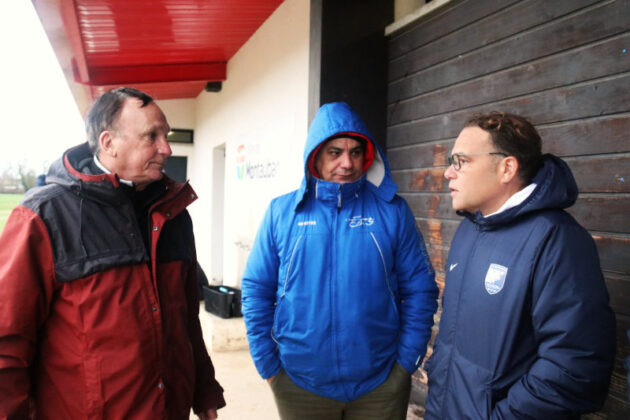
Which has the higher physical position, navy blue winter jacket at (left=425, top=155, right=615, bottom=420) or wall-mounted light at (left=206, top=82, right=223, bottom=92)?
wall-mounted light at (left=206, top=82, right=223, bottom=92)

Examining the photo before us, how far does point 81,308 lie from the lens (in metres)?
1.33

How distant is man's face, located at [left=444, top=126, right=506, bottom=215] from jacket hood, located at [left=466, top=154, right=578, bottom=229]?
0.11m

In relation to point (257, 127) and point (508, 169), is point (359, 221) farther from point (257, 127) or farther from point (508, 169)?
point (257, 127)

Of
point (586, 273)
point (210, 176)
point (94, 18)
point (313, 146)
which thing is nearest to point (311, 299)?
point (313, 146)

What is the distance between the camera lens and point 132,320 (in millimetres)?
1400

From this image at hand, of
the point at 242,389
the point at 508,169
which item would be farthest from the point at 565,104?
Answer: the point at 242,389

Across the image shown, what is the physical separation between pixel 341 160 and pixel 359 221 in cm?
29

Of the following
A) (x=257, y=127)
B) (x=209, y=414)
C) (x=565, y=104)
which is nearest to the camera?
(x=209, y=414)

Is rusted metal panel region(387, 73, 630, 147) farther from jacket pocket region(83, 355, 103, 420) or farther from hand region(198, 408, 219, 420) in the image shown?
jacket pocket region(83, 355, 103, 420)

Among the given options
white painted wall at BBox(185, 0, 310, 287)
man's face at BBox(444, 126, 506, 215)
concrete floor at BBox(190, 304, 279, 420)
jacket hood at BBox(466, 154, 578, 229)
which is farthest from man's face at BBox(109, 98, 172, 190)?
concrete floor at BBox(190, 304, 279, 420)

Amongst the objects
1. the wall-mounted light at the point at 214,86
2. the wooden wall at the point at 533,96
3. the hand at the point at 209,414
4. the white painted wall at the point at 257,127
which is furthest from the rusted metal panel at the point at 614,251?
the wall-mounted light at the point at 214,86

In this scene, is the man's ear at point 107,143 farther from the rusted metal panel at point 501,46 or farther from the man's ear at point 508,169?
the rusted metal panel at point 501,46

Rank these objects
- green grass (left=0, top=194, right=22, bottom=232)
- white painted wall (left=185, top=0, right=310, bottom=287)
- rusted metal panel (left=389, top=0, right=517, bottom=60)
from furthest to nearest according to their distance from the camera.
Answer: white painted wall (left=185, top=0, right=310, bottom=287) < rusted metal panel (left=389, top=0, right=517, bottom=60) < green grass (left=0, top=194, right=22, bottom=232)

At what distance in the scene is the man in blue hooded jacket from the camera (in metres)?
1.81
